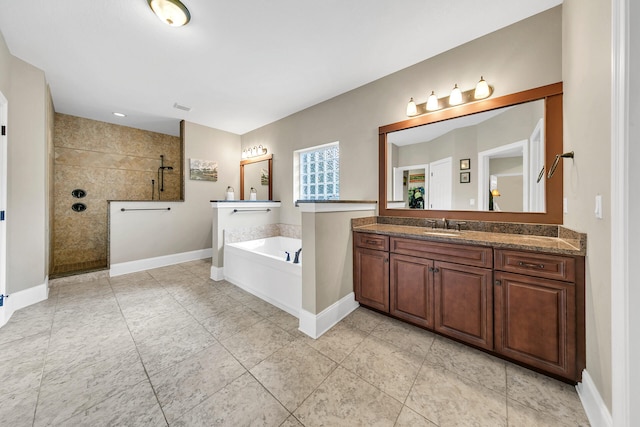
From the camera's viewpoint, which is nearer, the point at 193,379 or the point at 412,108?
the point at 193,379

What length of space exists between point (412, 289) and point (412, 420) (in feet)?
3.13

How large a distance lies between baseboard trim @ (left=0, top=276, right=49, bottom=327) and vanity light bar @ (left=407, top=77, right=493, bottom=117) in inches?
177

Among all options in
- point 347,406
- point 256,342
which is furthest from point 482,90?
point 256,342

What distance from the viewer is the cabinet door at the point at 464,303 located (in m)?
1.60

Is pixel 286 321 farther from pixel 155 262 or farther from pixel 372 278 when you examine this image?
pixel 155 262

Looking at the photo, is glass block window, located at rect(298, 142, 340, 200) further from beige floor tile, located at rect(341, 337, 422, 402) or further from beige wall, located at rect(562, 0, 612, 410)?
beige wall, located at rect(562, 0, 612, 410)

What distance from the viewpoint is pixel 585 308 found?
1.29 metres

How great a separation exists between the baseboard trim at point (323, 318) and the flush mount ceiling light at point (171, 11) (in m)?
2.67

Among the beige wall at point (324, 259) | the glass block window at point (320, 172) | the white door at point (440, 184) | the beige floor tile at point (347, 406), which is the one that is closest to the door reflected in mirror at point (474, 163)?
the white door at point (440, 184)

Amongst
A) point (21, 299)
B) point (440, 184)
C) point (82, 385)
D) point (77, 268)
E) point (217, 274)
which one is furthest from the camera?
point (77, 268)

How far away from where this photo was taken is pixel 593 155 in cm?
121

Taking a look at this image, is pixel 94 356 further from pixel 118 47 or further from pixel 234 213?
pixel 118 47

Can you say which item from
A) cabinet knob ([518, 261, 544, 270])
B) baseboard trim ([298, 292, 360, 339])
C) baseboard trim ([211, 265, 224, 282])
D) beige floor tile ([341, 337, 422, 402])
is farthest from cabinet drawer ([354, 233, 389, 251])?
baseboard trim ([211, 265, 224, 282])

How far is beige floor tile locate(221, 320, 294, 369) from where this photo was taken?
1658 millimetres
